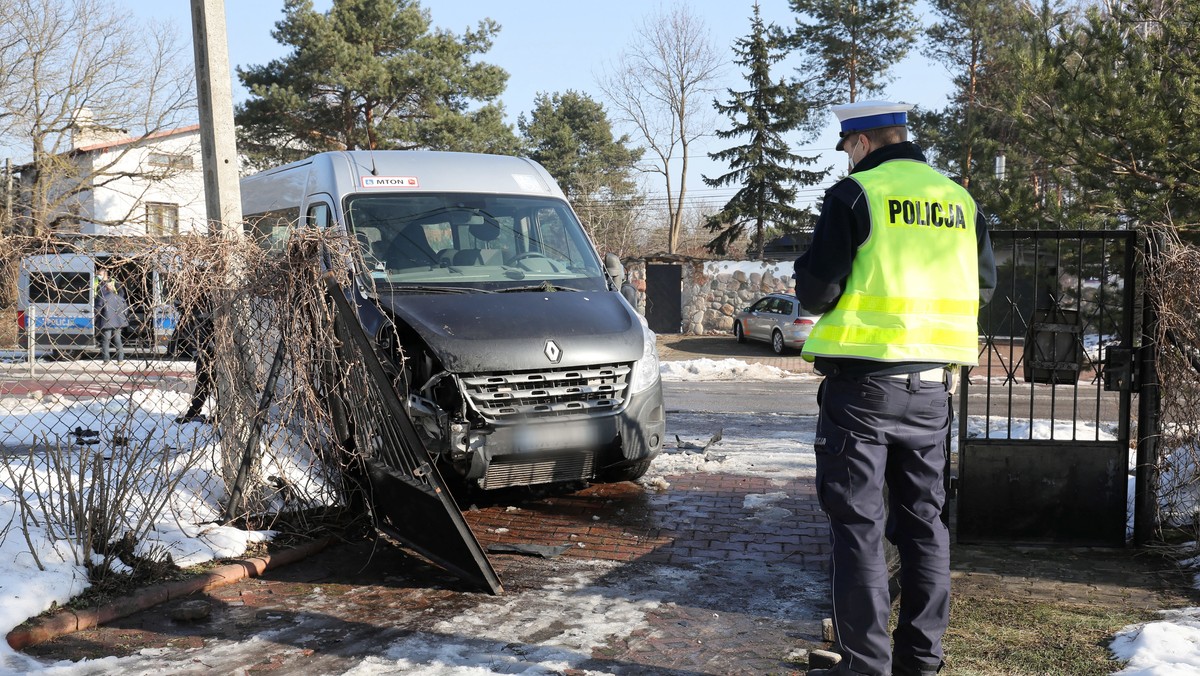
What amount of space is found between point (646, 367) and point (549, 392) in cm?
79

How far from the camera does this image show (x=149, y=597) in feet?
14.7

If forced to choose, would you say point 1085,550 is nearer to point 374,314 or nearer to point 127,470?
point 374,314

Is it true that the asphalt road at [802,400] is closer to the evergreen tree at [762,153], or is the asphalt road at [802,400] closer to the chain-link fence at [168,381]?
the chain-link fence at [168,381]

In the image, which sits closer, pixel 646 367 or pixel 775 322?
pixel 646 367

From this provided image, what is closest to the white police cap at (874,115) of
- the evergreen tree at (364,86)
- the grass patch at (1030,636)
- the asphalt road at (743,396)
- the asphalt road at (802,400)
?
the grass patch at (1030,636)

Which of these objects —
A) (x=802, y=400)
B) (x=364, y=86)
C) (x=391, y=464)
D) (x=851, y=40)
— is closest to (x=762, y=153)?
(x=851, y=40)

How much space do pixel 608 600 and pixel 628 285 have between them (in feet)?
10.7

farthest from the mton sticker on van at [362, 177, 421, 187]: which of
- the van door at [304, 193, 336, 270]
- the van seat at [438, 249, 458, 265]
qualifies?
the van seat at [438, 249, 458, 265]

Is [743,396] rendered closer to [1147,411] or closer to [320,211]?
[320,211]

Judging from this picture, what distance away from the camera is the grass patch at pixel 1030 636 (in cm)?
380

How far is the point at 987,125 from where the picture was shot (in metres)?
28.5

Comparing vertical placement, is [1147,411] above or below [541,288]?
below

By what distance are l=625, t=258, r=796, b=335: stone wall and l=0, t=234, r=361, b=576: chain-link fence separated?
71.4ft

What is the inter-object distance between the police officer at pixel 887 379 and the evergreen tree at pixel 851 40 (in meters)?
32.8
